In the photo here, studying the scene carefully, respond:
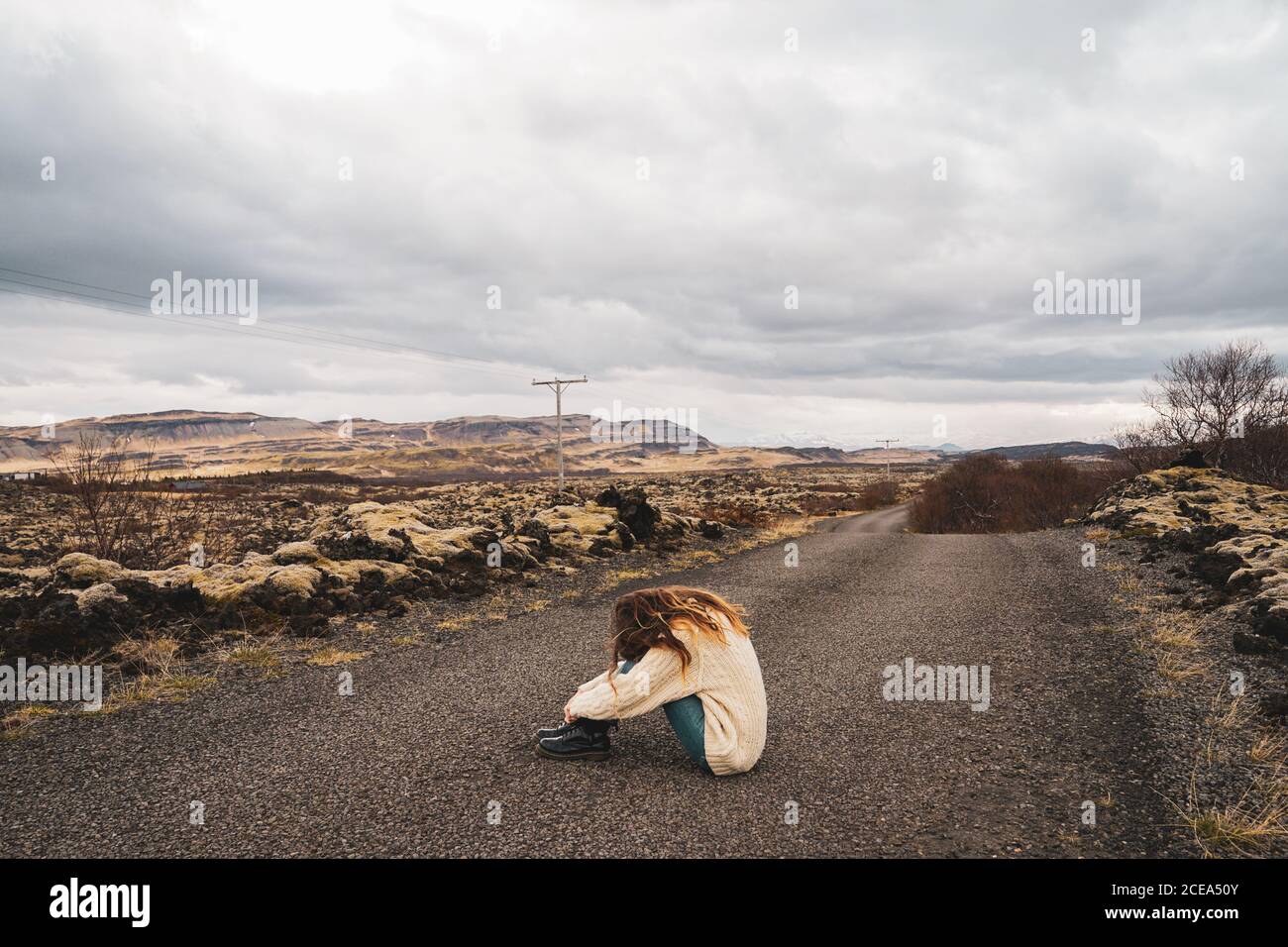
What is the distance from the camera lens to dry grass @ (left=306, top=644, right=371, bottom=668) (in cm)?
1016

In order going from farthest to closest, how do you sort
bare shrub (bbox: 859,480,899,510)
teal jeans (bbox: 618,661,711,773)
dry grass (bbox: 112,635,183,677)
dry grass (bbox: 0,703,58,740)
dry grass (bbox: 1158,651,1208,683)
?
1. bare shrub (bbox: 859,480,899,510)
2. dry grass (bbox: 112,635,183,677)
3. dry grass (bbox: 1158,651,1208,683)
4. dry grass (bbox: 0,703,58,740)
5. teal jeans (bbox: 618,661,711,773)

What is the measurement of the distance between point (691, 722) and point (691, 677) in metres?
0.51

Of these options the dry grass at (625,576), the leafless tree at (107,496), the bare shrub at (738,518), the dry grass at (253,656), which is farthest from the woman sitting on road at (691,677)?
the bare shrub at (738,518)

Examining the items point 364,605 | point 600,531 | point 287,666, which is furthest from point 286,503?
point 287,666

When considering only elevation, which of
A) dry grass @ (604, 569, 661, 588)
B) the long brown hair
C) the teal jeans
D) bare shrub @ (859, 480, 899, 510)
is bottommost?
bare shrub @ (859, 480, 899, 510)

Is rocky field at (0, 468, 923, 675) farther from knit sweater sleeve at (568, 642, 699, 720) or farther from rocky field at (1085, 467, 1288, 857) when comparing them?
rocky field at (1085, 467, 1288, 857)

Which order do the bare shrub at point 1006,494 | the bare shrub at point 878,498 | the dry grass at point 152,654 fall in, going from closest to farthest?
the dry grass at point 152,654 → the bare shrub at point 1006,494 → the bare shrub at point 878,498

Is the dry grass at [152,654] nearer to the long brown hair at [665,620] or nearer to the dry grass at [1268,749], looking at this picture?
the long brown hair at [665,620]

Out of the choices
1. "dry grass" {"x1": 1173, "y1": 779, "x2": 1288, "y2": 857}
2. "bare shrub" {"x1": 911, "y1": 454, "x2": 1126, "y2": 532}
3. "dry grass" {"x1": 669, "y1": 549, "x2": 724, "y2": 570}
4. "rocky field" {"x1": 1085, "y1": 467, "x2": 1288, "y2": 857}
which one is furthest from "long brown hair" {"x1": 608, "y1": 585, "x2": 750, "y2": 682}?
"bare shrub" {"x1": 911, "y1": 454, "x2": 1126, "y2": 532}

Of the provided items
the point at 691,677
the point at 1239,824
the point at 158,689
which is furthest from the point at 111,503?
the point at 1239,824

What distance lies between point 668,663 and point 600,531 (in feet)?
54.0

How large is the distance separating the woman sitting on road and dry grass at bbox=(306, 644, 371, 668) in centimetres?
570

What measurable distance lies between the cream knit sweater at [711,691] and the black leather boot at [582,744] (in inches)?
19.5

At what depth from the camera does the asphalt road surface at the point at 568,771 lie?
5.14 meters
